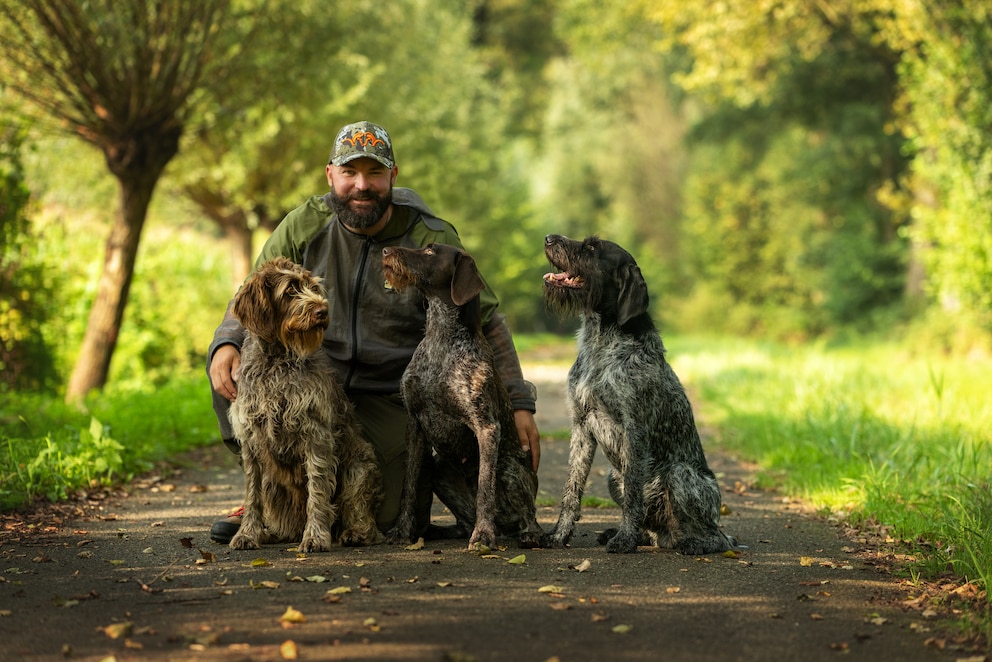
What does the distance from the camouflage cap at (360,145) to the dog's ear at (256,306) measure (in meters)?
1.19

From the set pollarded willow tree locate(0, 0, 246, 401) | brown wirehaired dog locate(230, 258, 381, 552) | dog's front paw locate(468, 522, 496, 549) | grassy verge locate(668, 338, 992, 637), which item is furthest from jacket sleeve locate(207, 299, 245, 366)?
pollarded willow tree locate(0, 0, 246, 401)

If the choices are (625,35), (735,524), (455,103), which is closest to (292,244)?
(735,524)

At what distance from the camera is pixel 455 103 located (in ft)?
87.8

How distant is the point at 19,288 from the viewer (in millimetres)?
12156

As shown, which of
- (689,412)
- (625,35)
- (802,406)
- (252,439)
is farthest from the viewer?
(625,35)

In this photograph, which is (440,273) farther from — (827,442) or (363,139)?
(827,442)

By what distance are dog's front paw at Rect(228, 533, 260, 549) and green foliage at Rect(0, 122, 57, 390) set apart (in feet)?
20.2

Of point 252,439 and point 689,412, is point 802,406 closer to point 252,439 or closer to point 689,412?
point 689,412

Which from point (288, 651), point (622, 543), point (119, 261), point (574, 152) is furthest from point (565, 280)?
point (574, 152)

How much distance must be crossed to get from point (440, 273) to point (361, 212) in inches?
39.2

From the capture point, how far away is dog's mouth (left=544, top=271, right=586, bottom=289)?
6398mm

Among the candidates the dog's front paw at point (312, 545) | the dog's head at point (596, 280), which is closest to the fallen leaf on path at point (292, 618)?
the dog's front paw at point (312, 545)

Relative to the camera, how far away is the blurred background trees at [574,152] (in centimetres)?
1347

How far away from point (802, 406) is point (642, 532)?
6.13 metres
